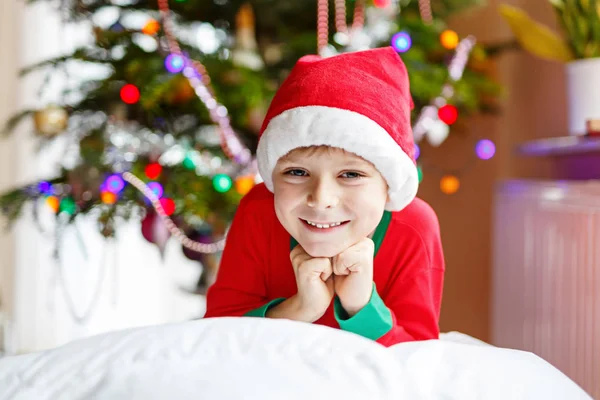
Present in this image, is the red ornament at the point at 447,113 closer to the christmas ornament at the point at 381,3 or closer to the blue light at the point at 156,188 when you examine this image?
the christmas ornament at the point at 381,3

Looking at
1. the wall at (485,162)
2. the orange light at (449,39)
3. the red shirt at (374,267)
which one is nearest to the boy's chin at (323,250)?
the red shirt at (374,267)

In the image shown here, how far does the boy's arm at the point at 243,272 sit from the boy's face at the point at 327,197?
146 millimetres

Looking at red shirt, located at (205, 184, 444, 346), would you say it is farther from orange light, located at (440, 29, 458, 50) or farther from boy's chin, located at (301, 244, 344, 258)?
orange light, located at (440, 29, 458, 50)

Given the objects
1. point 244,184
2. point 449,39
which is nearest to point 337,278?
point 244,184

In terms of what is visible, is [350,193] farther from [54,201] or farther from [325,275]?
[54,201]

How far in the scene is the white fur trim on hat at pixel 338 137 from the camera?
78 cm

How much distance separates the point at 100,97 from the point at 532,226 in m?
1.19

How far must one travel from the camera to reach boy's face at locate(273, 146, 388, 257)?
0.79 m

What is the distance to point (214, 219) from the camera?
5.17 ft

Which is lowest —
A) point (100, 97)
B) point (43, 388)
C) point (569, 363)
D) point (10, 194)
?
point (569, 363)

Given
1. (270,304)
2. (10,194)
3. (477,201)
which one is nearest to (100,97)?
(10,194)

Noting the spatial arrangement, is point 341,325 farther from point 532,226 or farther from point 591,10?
point 591,10

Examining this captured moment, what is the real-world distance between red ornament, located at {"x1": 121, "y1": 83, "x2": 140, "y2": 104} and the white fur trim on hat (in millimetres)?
814

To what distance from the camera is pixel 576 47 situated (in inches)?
63.8
